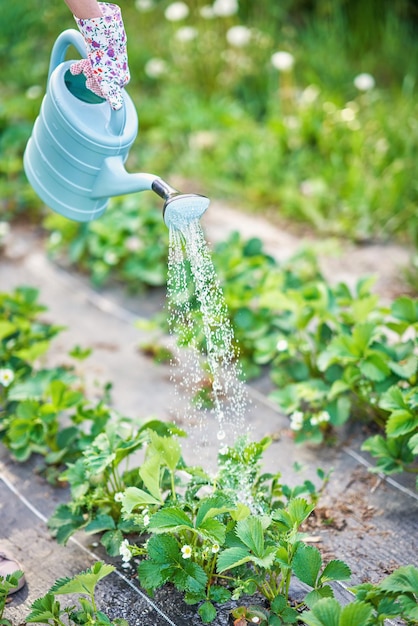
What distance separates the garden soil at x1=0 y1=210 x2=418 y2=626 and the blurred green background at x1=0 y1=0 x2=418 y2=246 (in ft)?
1.17

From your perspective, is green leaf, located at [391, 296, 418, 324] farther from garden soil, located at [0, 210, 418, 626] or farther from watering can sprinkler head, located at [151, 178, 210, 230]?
watering can sprinkler head, located at [151, 178, 210, 230]

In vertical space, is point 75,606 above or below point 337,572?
below

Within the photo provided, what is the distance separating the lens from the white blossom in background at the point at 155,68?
5.25 metres

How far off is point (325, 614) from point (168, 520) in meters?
0.44

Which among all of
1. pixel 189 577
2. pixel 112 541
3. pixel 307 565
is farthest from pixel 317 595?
pixel 112 541

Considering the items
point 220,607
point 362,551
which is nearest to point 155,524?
point 220,607

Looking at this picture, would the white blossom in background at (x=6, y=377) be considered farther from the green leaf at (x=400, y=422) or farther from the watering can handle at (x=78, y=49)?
the green leaf at (x=400, y=422)

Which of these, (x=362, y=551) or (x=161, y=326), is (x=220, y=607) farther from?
(x=161, y=326)

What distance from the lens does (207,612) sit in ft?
6.49

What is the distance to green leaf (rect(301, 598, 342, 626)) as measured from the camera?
5.63 ft

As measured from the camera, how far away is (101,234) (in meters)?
3.80

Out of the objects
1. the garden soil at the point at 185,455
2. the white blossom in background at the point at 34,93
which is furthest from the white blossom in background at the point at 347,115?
the white blossom in background at the point at 34,93

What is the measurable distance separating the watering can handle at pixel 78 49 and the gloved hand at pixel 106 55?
2.1 inches

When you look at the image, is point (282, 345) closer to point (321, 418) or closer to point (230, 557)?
point (321, 418)
